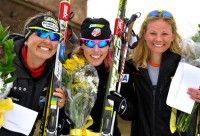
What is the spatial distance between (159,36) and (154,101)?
64 cm

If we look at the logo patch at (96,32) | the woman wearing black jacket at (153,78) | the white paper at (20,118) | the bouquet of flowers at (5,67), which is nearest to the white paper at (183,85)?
the woman wearing black jacket at (153,78)

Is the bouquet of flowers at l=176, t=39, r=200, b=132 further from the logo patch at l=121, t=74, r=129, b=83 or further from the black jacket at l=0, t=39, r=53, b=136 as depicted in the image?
the black jacket at l=0, t=39, r=53, b=136

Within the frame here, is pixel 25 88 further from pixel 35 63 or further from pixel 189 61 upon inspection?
pixel 189 61

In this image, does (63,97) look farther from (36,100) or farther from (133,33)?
(133,33)

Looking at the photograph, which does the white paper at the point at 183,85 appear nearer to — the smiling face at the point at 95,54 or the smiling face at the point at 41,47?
the smiling face at the point at 95,54

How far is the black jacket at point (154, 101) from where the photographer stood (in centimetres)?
400

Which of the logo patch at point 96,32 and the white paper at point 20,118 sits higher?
the logo patch at point 96,32

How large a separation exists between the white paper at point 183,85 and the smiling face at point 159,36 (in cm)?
25

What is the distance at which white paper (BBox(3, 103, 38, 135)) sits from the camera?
146 inches

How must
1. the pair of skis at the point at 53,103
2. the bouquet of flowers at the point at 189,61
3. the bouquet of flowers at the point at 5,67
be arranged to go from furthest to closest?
1. the bouquet of flowers at the point at 189,61
2. the pair of skis at the point at 53,103
3. the bouquet of flowers at the point at 5,67

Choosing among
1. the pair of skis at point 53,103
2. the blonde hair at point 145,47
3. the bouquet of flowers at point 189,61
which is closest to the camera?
the pair of skis at point 53,103

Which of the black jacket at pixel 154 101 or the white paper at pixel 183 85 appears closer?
the white paper at pixel 183 85

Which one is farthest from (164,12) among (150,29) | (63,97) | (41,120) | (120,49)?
(41,120)

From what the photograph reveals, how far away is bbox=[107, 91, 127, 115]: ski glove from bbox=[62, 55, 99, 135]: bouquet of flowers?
0.17m
